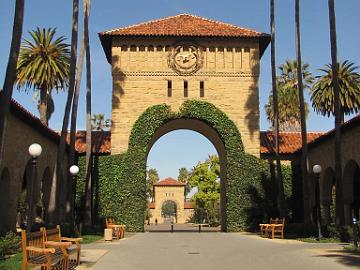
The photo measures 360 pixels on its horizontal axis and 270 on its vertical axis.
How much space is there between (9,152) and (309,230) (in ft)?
46.8

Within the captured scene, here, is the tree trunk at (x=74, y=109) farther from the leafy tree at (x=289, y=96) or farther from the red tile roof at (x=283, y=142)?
the leafy tree at (x=289, y=96)

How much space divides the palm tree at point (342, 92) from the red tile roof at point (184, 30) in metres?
6.89

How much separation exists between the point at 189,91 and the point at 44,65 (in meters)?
10.2

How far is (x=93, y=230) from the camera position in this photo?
25.9 meters

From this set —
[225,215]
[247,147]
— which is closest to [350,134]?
[247,147]

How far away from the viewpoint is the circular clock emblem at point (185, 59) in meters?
31.4

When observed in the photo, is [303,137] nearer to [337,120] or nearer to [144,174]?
[337,120]

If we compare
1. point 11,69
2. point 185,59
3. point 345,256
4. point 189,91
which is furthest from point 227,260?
point 185,59

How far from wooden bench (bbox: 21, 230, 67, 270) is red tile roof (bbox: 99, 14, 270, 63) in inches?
870

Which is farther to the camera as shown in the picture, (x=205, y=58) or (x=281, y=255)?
(x=205, y=58)

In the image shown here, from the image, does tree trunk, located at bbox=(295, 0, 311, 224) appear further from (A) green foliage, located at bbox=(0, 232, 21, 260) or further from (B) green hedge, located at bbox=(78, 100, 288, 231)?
(A) green foliage, located at bbox=(0, 232, 21, 260)

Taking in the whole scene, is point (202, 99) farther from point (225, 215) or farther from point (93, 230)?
point (93, 230)

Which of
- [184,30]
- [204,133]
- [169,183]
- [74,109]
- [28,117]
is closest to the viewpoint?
[28,117]

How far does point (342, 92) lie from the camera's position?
35344 millimetres
